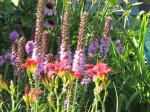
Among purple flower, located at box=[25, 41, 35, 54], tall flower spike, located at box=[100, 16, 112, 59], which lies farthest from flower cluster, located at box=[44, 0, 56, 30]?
tall flower spike, located at box=[100, 16, 112, 59]

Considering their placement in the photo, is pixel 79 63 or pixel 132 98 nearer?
pixel 79 63

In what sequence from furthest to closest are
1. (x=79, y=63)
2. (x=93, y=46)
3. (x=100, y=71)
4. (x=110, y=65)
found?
(x=110, y=65)
(x=93, y=46)
(x=79, y=63)
(x=100, y=71)

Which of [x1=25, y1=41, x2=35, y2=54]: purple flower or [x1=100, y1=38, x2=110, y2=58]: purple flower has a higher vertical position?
[x1=25, y1=41, x2=35, y2=54]: purple flower

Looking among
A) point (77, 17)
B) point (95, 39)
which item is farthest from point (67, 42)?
point (77, 17)

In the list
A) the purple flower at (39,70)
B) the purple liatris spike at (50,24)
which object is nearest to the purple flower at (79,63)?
the purple flower at (39,70)

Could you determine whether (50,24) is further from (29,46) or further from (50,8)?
(29,46)

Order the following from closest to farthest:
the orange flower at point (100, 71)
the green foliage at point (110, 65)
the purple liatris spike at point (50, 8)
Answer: the orange flower at point (100, 71) → the green foliage at point (110, 65) → the purple liatris spike at point (50, 8)

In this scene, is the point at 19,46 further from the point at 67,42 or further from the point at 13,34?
the point at 13,34

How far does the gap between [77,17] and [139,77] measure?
0.89 meters

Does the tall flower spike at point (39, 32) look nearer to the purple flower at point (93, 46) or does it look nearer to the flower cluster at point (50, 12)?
the purple flower at point (93, 46)

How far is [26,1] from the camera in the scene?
394 centimetres

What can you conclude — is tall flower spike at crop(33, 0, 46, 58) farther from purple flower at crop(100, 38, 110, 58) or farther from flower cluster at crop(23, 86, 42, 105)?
flower cluster at crop(23, 86, 42, 105)

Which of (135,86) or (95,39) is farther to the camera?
(135,86)

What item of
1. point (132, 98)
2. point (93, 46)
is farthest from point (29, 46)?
point (132, 98)
